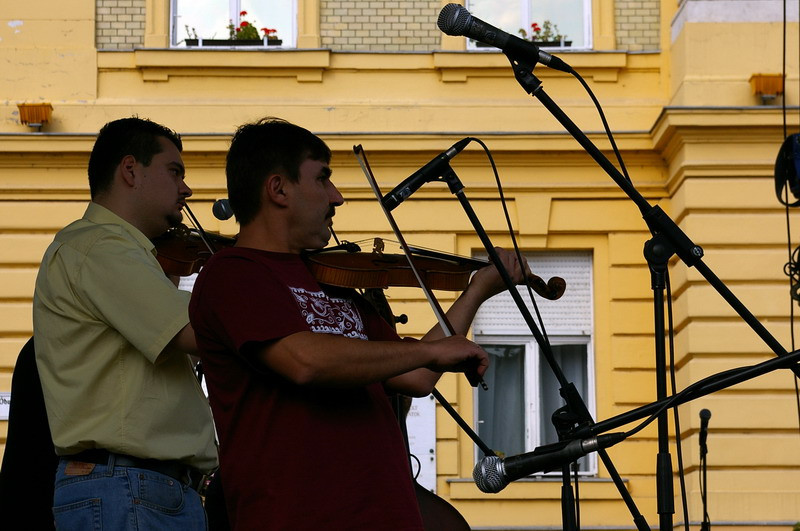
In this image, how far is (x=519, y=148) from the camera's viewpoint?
33.9 feet

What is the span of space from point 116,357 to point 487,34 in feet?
5.06

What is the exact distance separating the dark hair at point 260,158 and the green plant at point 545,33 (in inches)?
316

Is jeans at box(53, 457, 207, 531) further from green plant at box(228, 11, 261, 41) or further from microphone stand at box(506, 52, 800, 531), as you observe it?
green plant at box(228, 11, 261, 41)

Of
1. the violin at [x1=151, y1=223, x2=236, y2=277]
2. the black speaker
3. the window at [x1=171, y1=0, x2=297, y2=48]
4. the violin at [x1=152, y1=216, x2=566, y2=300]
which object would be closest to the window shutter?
the window at [x1=171, y1=0, x2=297, y2=48]

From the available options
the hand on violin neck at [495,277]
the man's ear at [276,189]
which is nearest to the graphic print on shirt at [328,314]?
the man's ear at [276,189]

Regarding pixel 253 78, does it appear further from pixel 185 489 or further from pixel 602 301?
pixel 185 489

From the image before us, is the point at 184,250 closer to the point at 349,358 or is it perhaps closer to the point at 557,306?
the point at 349,358

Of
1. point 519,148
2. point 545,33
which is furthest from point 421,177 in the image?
point 545,33

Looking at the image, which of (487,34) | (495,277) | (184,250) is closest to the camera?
(495,277)

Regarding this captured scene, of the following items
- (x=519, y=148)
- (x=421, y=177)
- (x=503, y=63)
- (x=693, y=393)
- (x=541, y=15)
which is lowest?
(x=693, y=393)

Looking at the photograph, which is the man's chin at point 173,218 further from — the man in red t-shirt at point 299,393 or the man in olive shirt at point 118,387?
the man in red t-shirt at point 299,393

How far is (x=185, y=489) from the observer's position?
10.7 feet

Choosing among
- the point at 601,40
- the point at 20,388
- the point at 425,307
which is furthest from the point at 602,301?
the point at 20,388

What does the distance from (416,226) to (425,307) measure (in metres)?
0.68
